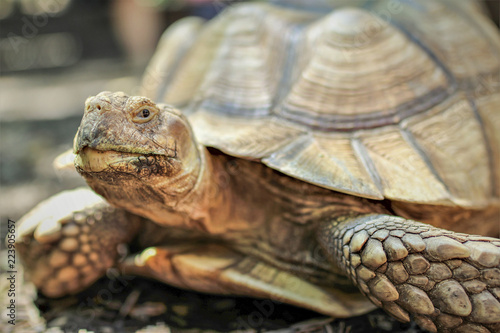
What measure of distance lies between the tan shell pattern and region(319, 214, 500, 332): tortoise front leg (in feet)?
0.96

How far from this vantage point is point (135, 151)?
1809 mm

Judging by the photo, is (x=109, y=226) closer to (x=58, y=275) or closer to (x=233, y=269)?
(x=58, y=275)

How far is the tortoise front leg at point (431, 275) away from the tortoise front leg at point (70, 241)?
1362 millimetres

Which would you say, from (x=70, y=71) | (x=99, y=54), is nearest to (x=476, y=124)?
(x=70, y=71)

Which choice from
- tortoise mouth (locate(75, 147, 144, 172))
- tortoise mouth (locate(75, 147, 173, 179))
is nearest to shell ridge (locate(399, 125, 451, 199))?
tortoise mouth (locate(75, 147, 173, 179))

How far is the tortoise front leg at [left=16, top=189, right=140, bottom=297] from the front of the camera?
2.38m

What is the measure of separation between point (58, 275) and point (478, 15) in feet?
11.2

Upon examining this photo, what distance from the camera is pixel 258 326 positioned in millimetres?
2211

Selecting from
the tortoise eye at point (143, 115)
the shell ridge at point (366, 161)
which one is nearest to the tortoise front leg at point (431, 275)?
the shell ridge at point (366, 161)

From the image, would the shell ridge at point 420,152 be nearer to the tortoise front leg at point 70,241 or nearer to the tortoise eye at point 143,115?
the tortoise eye at point 143,115

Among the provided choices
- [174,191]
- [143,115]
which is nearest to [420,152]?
[174,191]

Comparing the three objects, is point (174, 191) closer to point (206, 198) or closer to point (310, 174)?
point (206, 198)

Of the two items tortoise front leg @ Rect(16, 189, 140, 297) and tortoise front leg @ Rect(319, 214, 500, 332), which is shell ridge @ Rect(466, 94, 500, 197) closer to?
tortoise front leg @ Rect(319, 214, 500, 332)

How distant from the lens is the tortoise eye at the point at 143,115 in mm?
1859
